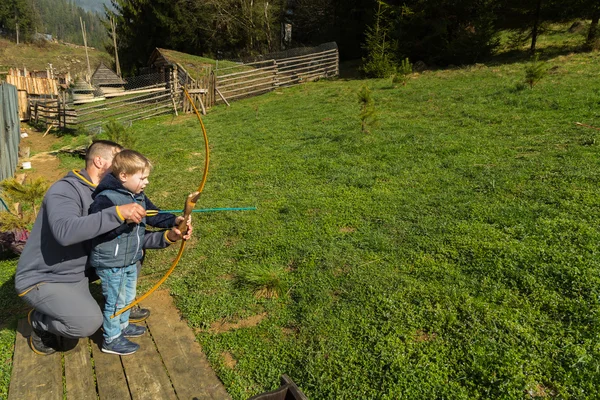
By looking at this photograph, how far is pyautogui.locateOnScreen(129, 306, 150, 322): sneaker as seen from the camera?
143 inches

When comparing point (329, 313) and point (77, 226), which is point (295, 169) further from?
point (77, 226)

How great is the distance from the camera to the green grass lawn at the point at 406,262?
2.87 m

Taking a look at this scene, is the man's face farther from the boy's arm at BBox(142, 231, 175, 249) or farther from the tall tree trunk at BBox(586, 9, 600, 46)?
the tall tree trunk at BBox(586, 9, 600, 46)

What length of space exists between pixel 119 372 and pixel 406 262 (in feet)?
9.48

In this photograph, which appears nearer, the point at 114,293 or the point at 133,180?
the point at 133,180

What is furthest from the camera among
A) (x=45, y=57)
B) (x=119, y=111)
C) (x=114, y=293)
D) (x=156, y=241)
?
Result: (x=45, y=57)

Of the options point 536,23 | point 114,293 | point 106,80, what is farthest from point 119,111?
point 536,23

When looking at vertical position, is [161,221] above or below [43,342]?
above

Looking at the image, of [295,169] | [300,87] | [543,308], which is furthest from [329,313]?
[300,87]

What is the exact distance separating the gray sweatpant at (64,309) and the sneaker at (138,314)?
60 centimetres

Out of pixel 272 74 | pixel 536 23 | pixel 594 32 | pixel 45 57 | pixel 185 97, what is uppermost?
pixel 45 57

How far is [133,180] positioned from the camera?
291cm

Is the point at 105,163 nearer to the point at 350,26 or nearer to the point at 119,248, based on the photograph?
the point at 119,248

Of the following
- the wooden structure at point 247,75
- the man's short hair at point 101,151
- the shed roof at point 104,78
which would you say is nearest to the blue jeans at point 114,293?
the man's short hair at point 101,151
